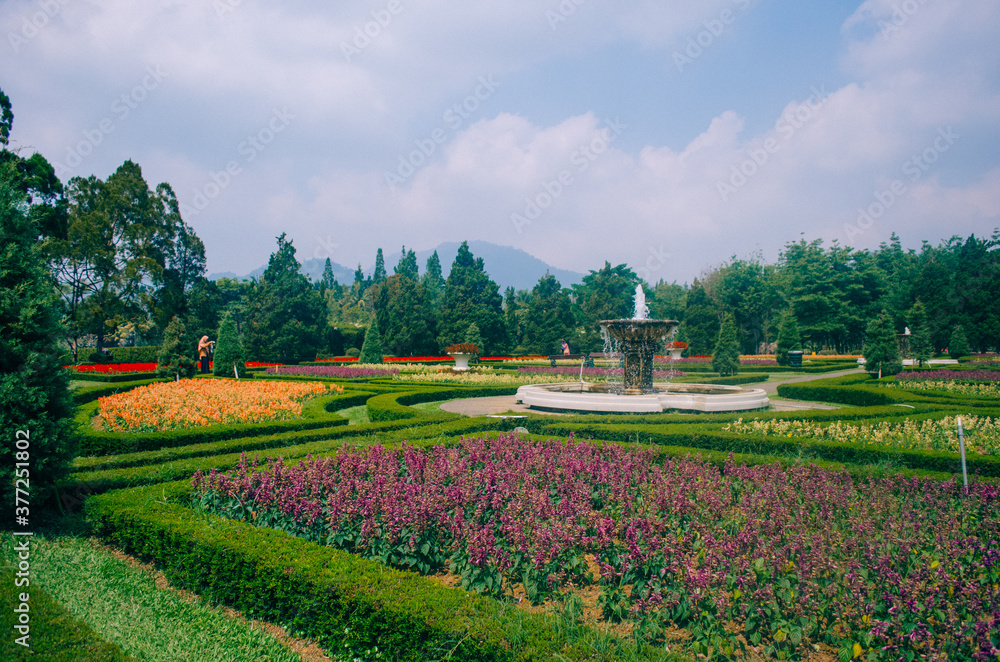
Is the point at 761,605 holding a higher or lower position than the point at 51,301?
lower

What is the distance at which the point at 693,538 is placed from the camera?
4.47m

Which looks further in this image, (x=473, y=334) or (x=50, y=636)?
(x=473, y=334)

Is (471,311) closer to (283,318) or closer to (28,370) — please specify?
(283,318)

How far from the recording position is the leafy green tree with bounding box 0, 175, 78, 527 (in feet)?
17.4

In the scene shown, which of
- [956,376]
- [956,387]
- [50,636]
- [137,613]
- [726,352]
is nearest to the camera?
[50,636]

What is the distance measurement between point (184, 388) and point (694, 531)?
1279 centimetres

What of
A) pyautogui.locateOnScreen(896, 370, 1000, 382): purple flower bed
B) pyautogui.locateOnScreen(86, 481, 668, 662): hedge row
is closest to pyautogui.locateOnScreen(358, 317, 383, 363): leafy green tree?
pyautogui.locateOnScreen(896, 370, 1000, 382): purple flower bed

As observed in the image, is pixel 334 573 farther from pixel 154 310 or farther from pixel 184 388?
pixel 154 310

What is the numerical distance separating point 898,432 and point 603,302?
4302cm

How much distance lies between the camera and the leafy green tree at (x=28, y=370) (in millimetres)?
5297

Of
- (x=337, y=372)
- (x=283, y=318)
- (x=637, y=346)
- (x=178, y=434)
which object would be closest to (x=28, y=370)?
(x=178, y=434)

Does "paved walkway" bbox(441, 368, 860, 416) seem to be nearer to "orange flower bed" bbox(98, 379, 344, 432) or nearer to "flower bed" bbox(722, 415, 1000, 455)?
"orange flower bed" bbox(98, 379, 344, 432)

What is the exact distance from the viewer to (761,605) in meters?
3.34

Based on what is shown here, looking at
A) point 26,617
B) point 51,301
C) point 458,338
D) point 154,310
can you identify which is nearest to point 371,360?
point 458,338
